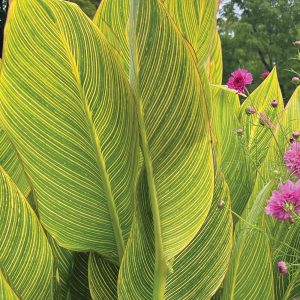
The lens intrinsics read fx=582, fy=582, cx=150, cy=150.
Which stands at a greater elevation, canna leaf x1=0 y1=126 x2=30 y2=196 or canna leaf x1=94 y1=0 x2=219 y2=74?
canna leaf x1=94 y1=0 x2=219 y2=74

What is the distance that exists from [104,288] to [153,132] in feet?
1.07

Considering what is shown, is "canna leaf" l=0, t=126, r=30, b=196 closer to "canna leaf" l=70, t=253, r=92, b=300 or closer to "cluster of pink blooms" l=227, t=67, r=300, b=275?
"canna leaf" l=70, t=253, r=92, b=300

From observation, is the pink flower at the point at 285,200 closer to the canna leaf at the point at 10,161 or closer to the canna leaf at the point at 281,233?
the canna leaf at the point at 281,233

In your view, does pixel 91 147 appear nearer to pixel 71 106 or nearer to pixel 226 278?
pixel 71 106

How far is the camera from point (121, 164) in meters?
0.94

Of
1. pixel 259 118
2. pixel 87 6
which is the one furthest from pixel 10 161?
pixel 87 6

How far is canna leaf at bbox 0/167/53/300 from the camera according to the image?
90 centimetres

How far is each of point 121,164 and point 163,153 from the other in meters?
0.10

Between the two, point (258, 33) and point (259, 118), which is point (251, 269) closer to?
point (259, 118)

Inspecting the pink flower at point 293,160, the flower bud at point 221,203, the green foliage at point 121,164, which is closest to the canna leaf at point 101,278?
the green foliage at point 121,164

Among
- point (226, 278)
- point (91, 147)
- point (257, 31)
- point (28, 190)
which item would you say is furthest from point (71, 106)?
point (257, 31)

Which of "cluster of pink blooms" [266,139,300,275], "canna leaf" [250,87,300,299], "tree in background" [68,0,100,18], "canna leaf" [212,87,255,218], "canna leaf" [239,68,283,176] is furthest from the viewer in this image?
"tree in background" [68,0,100,18]

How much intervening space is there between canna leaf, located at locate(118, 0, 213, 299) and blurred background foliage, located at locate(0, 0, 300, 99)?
60.7 feet

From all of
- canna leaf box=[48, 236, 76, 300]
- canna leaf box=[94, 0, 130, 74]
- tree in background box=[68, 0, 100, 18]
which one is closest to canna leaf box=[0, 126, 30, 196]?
canna leaf box=[48, 236, 76, 300]
